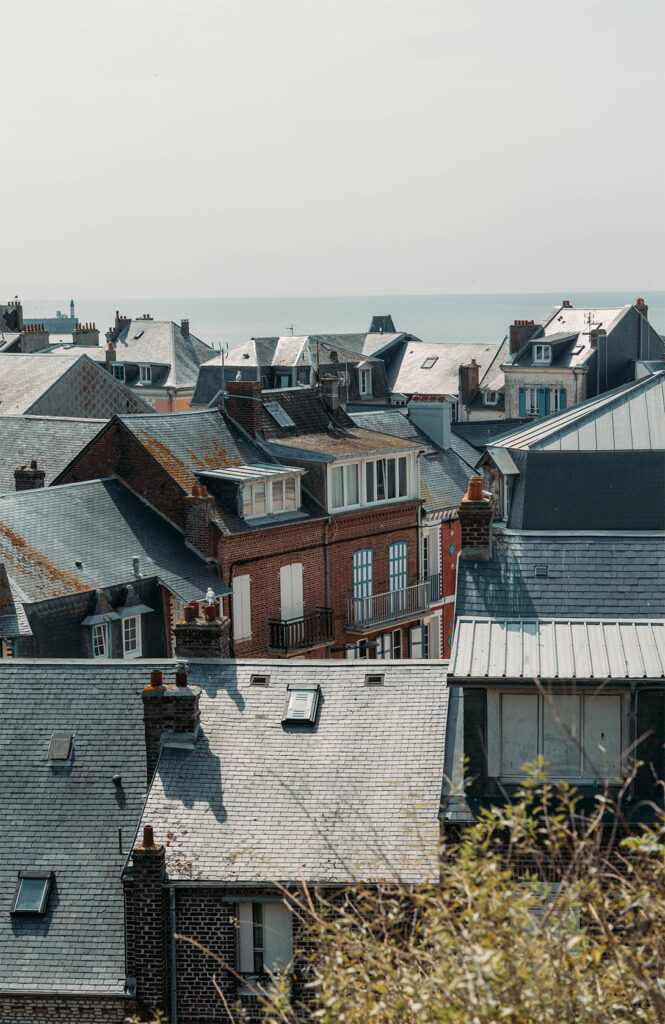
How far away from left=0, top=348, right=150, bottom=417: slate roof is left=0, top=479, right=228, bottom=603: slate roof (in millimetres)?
19235

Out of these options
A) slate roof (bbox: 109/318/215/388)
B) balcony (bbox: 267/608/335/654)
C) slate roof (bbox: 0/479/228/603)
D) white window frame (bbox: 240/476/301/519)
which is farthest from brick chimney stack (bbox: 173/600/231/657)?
slate roof (bbox: 109/318/215/388)

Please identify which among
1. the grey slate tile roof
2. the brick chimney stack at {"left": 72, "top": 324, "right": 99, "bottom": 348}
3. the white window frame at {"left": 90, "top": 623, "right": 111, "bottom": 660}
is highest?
the brick chimney stack at {"left": 72, "top": 324, "right": 99, "bottom": 348}

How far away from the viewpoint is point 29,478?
42750 mm

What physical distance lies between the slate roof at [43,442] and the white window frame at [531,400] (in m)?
37.6

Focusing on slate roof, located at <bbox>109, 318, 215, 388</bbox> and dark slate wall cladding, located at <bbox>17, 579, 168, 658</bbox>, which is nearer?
dark slate wall cladding, located at <bbox>17, 579, 168, 658</bbox>

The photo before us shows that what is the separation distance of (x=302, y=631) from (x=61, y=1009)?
73.9 feet

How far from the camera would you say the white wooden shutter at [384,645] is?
152 feet

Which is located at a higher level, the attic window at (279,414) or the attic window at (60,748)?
the attic window at (279,414)

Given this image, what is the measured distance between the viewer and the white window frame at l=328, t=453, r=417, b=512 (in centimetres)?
4453

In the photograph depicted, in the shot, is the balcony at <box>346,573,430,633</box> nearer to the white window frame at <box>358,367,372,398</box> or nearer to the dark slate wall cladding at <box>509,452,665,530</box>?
the dark slate wall cladding at <box>509,452,665,530</box>

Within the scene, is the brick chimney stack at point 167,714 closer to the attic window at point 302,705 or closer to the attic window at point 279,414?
the attic window at point 302,705

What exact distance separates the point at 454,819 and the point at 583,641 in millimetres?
3750

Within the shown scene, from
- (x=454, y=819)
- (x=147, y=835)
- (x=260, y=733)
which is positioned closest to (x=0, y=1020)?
(x=147, y=835)

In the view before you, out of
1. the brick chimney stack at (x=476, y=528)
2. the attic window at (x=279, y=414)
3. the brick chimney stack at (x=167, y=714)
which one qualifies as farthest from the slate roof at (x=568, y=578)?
the attic window at (x=279, y=414)
